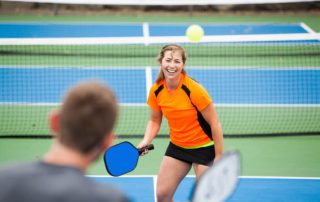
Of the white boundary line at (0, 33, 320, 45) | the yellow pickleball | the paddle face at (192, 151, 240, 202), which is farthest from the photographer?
the yellow pickleball

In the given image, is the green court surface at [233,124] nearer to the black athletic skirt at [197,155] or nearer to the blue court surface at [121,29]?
the blue court surface at [121,29]

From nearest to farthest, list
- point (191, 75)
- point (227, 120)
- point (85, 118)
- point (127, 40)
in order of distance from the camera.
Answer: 1. point (85, 118)
2. point (127, 40)
3. point (227, 120)
4. point (191, 75)

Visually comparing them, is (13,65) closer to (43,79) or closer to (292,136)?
(43,79)

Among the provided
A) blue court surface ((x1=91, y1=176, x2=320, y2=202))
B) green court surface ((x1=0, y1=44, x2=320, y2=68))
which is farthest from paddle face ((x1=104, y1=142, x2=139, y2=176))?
green court surface ((x1=0, y1=44, x2=320, y2=68))

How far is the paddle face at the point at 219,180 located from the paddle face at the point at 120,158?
2.41m

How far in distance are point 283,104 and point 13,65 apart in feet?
21.1

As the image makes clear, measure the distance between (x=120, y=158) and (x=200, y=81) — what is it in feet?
26.3

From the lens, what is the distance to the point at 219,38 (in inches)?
419

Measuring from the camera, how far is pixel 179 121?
6.29 m

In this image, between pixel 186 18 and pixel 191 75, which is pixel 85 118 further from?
pixel 186 18

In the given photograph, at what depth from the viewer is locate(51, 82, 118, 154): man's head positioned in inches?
98.7

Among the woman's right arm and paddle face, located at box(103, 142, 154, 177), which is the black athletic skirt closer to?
the woman's right arm

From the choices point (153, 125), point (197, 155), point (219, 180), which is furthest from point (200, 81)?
point (219, 180)

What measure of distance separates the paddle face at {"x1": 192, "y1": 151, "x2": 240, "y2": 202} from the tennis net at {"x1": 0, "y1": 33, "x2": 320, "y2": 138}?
258 inches
